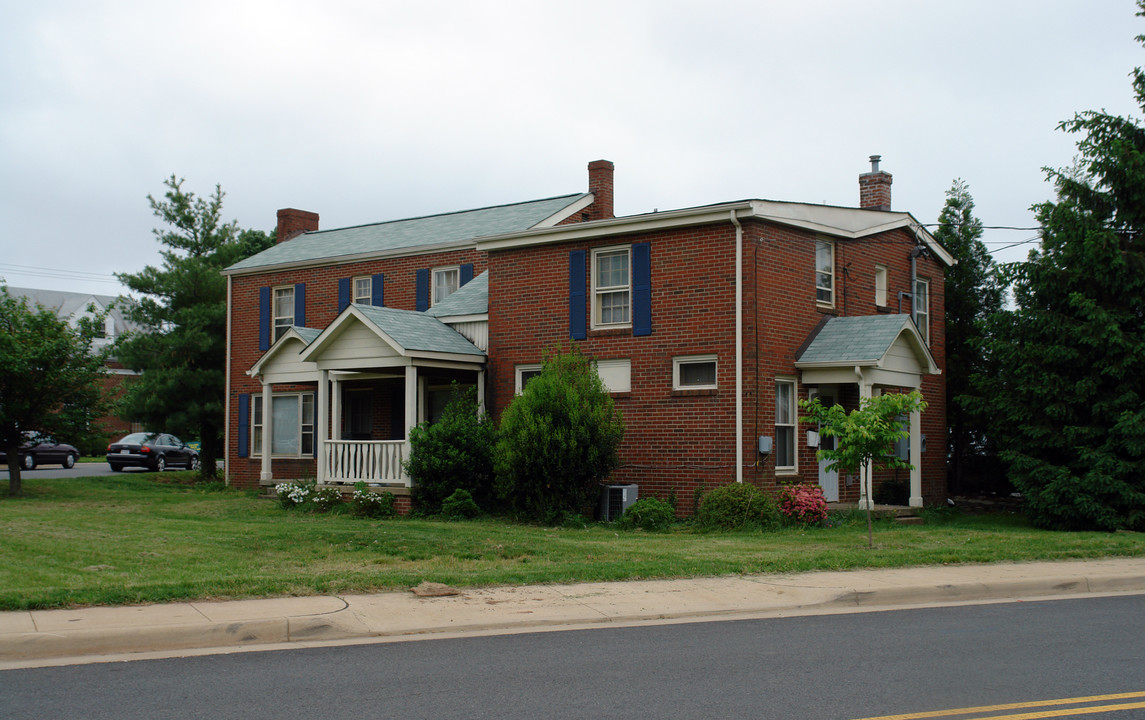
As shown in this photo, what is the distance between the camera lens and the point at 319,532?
50.9ft

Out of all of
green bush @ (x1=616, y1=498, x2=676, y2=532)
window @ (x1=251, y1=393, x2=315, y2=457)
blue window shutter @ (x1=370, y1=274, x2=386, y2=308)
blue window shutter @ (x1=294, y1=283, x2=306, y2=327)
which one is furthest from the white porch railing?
blue window shutter @ (x1=294, y1=283, x2=306, y2=327)

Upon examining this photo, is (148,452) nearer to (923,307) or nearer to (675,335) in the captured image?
(675,335)

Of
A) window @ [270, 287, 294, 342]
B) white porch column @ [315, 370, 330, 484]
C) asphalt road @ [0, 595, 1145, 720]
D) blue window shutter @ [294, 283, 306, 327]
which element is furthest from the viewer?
window @ [270, 287, 294, 342]

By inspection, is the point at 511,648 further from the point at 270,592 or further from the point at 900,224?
the point at 900,224

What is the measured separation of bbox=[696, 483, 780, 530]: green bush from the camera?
17062mm

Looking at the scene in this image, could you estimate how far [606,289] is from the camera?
2017 centimetres

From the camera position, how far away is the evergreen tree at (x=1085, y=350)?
1722 cm

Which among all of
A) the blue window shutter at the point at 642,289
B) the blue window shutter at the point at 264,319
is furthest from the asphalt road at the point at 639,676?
the blue window shutter at the point at 264,319

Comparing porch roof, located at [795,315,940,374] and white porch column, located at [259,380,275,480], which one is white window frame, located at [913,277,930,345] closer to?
porch roof, located at [795,315,940,374]

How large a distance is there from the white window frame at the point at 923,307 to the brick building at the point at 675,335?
48 millimetres

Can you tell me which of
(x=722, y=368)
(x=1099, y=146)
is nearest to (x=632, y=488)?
(x=722, y=368)

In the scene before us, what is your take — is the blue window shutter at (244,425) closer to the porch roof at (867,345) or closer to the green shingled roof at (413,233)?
the green shingled roof at (413,233)

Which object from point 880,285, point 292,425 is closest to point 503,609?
point 880,285

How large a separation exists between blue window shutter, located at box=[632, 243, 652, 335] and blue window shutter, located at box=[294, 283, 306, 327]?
1057 cm
